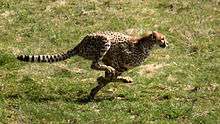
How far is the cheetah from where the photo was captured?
46.7 ft

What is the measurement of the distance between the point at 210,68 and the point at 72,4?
21.0 feet

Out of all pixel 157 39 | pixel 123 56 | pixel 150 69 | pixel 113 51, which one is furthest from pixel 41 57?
pixel 150 69

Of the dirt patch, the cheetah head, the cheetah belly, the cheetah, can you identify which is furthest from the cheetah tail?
the dirt patch

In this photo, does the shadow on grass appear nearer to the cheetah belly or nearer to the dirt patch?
the cheetah belly

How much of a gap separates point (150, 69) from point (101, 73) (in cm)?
128

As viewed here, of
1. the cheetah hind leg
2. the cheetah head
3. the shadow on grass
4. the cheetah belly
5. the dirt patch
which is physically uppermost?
the cheetah head

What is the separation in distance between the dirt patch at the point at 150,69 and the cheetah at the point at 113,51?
6.40ft

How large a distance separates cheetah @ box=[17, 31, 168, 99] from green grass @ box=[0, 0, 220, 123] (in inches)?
27.1

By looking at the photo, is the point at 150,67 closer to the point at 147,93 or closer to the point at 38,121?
the point at 147,93

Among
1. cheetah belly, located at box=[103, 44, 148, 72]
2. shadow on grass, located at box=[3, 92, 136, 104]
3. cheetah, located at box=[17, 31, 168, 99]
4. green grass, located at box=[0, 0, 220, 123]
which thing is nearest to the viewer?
green grass, located at box=[0, 0, 220, 123]

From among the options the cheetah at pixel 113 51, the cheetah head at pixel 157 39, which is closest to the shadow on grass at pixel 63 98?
the cheetah at pixel 113 51

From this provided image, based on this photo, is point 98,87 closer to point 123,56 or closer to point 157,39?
point 123,56

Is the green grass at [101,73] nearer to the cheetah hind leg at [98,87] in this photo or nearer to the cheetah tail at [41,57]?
the cheetah hind leg at [98,87]

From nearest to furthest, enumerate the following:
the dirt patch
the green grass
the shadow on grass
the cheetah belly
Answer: the green grass, the cheetah belly, the shadow on grass, the dirt patch
